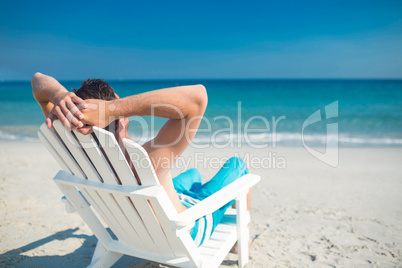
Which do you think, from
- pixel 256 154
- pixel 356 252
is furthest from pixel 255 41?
pixel 356 252

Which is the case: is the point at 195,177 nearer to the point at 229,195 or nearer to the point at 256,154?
the point at 229,195

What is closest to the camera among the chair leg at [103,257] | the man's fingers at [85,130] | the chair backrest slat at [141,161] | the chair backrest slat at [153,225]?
the chair backrest slat at [141,161]

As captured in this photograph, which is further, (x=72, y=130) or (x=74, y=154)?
(x=74, y=154)

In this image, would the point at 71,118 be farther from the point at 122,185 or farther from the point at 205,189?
the point at 205,189

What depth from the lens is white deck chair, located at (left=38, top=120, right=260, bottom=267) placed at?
1409 mm

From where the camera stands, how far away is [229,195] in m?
1.68

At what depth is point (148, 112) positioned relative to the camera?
1.40m

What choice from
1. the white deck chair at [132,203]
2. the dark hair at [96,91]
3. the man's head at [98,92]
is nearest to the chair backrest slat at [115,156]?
the white deck chair at [132,203]

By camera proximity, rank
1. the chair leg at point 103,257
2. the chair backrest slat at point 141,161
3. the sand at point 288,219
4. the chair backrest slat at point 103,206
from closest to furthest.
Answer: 1. the chair backrest slat at point 141,161
2. the chair backrest slat at point 103,206
3. the chair leg at point 103,257
4. the sand at point 288,219

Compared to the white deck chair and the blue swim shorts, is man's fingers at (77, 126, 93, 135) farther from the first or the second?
the blue swim shorts

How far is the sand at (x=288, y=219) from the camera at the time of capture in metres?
2.43

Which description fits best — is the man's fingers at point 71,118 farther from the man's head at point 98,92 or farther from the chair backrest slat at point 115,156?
the man's head at point 98,92

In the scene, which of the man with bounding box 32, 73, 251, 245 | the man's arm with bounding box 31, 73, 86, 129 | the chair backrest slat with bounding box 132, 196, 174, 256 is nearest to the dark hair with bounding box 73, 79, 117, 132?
the man with bounding box 32, 73, 251, 245

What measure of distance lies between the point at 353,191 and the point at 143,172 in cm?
358
